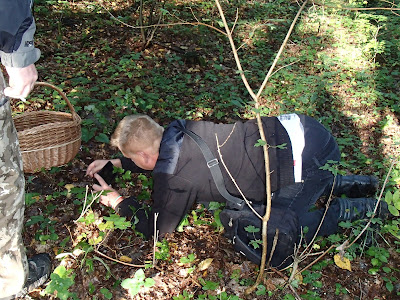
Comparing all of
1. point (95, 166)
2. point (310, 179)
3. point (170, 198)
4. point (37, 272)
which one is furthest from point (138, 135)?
point (310, 179)

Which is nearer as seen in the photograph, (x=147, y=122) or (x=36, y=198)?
(x=147, y=122)

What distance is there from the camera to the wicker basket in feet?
10.1

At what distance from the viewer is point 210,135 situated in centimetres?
279

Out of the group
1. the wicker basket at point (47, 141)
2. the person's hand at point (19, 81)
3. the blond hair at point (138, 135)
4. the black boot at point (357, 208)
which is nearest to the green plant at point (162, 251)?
the blond hair at point (138, 135)

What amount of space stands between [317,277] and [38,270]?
2.01 meters

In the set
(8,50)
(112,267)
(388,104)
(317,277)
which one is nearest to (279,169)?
(317,277)

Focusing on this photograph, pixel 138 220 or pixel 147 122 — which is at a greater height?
pixel 147 122

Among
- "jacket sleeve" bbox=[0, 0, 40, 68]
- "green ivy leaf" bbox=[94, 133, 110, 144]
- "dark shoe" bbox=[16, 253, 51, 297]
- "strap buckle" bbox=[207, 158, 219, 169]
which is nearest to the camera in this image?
"jacket sleeve" bbox=[0, 0, 40, 68]

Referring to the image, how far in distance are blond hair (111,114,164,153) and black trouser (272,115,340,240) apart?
1032mm

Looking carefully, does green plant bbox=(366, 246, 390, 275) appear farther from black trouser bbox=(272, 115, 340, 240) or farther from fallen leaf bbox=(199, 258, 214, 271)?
fallen leaf bbox=(199, 258, 214, 271)

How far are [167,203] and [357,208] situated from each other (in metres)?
1.67

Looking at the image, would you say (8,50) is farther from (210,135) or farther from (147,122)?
(210,135)

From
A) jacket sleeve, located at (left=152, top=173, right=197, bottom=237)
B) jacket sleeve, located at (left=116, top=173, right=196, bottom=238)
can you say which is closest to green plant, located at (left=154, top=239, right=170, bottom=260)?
jacket sleeve, located at (left=116, top=173, right=196, bottom=238)

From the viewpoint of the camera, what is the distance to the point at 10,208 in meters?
1.99
